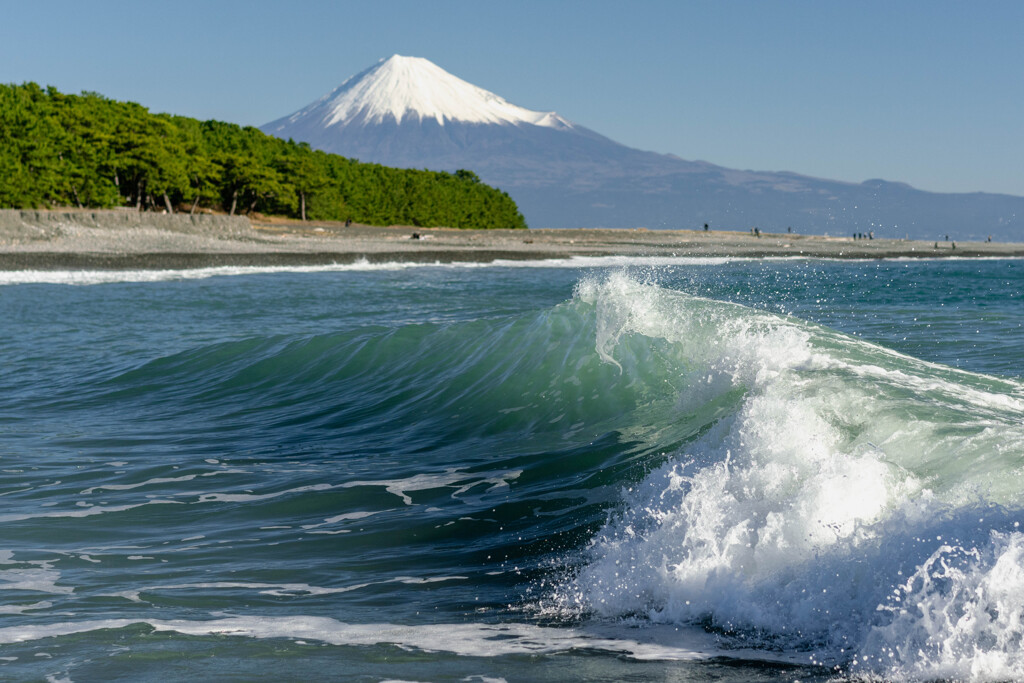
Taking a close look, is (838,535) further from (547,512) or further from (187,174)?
(187,174)

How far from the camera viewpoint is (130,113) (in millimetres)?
83000

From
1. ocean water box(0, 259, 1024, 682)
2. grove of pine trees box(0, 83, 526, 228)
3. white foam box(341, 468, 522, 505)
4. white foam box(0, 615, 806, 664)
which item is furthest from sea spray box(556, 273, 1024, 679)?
grove of pine trees box(0, 83, 526, 228)

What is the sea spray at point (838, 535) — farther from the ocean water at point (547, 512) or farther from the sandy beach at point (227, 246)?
the sandy beach at point (227, 246)

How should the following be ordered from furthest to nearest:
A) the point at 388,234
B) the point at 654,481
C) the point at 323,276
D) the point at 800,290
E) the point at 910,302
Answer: the point at 388,234, the point at 323,276, the point at 800,290, the point at 910,302, the point at 654,481

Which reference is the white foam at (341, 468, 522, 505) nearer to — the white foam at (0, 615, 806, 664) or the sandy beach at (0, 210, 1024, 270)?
the white foam at (0, 615, 806, 664)

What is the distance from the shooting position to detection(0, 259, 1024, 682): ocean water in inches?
166

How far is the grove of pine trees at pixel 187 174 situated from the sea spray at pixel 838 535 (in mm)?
67382

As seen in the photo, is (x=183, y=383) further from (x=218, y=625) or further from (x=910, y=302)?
(x=910, y=302)

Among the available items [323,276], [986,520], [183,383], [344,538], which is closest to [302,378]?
[183,383]

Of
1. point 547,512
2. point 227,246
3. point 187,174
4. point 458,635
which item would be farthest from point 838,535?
point 187,174

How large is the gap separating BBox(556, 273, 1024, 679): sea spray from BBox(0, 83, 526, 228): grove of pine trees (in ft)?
221

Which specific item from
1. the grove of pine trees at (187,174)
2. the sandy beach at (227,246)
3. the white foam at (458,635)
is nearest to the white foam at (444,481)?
the white foam at (458,635)

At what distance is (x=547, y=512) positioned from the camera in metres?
6.84

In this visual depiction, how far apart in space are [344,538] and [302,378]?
8.00m
